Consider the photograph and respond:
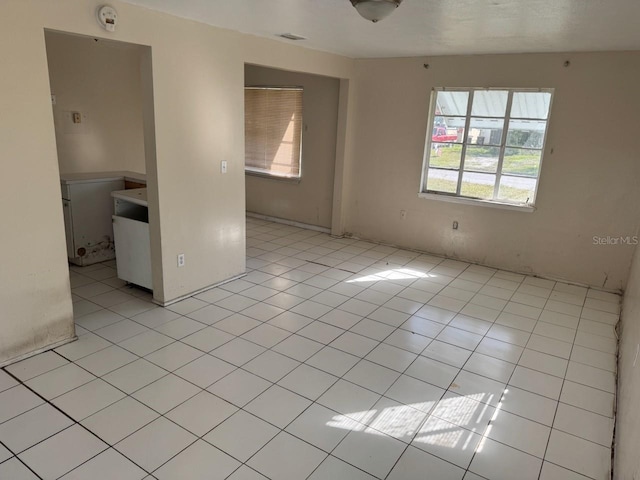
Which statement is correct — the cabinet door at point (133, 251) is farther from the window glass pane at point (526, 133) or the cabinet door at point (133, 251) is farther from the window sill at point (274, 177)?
the window glass pane at point (526, 133)

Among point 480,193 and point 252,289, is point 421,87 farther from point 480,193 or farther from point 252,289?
point 252,289

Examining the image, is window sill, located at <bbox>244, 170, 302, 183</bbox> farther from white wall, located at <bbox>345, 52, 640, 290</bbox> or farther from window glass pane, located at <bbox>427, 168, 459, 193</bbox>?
window glass pane, located at <bbox>427, 168, 459, 193</bbox>

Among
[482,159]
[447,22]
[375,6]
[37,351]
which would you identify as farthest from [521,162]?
[37,351]

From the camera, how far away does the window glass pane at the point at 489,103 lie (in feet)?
15.0

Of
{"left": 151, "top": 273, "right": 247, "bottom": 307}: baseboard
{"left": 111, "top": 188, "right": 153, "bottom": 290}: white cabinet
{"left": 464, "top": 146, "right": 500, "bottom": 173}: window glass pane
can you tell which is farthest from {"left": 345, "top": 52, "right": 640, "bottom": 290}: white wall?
{"left": 111, "top": 188, "right": 153, "bottom": 290}: white cabinet

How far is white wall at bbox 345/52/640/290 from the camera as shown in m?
4.04

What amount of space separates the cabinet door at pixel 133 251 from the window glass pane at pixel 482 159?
3513 mm

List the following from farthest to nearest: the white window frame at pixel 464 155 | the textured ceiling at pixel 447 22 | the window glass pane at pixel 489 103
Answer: the window glass pane at pixel 489 103 → the white window frame at pixel 464 155 → the textured ceiling at pixel 447 22

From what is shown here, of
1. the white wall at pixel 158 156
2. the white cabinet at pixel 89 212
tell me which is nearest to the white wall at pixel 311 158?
the white wall at pixel 158 156

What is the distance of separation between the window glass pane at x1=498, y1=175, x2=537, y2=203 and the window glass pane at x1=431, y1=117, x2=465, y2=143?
70cm

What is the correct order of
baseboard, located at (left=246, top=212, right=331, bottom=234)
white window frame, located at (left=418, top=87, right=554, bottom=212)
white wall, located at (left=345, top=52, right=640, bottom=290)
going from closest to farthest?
white wall, located at (left=345, top=52, right=640, bottom=290)
white window frame, located at (left=418, top=87, right=554, bottom=212)
baseboard, located at (left=246, top=212, right=331, bottom=234)

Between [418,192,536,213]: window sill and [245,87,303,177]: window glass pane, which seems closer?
[418,192,536,213]: window sill

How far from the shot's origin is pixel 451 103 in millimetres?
4871

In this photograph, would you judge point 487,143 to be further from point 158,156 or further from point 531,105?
point 158,156
